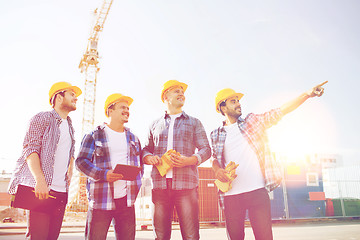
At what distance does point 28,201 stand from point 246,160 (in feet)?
7.24

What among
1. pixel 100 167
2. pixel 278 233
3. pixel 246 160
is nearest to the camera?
pixel 100 167

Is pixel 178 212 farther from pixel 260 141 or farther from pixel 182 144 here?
pixel 260 141

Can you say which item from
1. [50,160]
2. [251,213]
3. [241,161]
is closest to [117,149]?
[50,160]

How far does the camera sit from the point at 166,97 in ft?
11.5

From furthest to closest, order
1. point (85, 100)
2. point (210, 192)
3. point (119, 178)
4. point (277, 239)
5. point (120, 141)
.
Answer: point (85, 100), point (210, 192), point (277, 239), point (120, 141), point (119, 178)

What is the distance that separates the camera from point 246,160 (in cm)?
321

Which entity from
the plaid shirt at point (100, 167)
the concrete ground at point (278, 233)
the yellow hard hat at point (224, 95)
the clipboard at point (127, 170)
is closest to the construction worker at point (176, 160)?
the plaid shirt at point (100, 167)

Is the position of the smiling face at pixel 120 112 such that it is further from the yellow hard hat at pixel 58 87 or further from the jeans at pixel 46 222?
the jeans at pixel 46 222

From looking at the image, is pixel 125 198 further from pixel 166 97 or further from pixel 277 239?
pixel 277 239

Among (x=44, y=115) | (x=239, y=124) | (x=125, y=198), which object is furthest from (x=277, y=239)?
(x=44, y=115)

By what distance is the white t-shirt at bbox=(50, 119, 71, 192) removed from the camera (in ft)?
9.10

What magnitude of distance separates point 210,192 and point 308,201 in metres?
6.31

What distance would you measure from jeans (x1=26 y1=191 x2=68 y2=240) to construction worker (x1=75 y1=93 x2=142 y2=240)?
0.88 feet

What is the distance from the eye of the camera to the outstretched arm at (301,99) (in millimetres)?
3015
